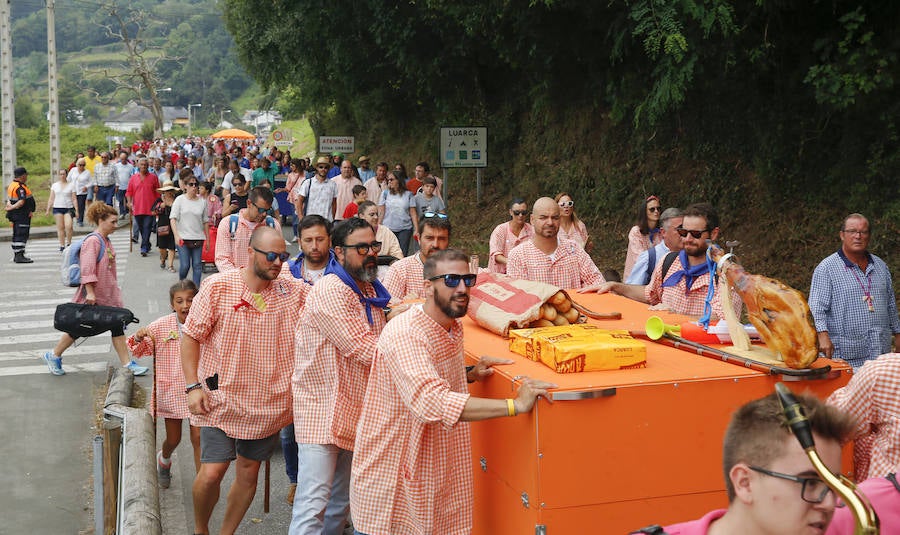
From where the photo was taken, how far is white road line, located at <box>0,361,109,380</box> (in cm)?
1248

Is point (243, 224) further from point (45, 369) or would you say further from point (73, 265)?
point (45, 369)

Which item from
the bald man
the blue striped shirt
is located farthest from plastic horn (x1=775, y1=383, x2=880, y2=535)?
the blue striped shirt

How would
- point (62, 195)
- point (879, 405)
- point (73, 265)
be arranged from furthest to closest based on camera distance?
point (62, 195), point (73, 265), point (879, 405)

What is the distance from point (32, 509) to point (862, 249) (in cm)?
669

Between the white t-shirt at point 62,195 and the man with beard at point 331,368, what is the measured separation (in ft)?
60.7

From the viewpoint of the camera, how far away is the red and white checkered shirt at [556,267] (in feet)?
27.6

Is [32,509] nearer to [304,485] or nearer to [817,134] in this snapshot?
[304,485]

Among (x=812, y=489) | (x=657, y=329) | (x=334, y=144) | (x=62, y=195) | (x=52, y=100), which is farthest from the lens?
(x=52, y=100)

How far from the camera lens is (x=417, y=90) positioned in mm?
28031

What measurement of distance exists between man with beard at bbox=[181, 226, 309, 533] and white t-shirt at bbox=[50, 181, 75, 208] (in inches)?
692

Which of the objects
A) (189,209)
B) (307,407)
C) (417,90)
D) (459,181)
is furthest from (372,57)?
(307,407)

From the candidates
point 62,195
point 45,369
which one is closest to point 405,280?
point 45,369

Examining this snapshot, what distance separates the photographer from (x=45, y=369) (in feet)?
41.5

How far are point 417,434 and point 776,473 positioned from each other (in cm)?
243
